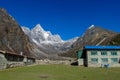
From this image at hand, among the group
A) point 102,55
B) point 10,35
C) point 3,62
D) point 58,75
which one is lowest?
point 58,75

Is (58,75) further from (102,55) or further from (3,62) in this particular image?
(102,55)

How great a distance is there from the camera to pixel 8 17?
585 feet

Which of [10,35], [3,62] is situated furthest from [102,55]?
[10,35]

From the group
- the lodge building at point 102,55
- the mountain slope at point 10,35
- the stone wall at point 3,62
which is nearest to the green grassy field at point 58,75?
the stone wall at point 3,62

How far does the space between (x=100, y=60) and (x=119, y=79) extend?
44994 millimetres

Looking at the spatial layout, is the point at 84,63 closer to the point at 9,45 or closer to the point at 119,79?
the point at 119,79

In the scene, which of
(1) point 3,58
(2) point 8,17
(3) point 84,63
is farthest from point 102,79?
(2) point 8,17

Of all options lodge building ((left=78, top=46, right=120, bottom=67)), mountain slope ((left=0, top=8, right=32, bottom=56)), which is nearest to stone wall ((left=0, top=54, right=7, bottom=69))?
lodge building ((left=78, top=46, right=120, bottom=67))

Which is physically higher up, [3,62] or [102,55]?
[102,55]

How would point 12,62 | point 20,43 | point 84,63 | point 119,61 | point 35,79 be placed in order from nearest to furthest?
point 35,79
point 12,62
point 119,61
point 84,63
point 20,43

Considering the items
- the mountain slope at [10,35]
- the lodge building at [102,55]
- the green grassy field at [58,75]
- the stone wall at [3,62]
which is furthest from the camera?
the mountain slope at [10,35]

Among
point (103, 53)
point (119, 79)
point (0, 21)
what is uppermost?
point (0, 21)

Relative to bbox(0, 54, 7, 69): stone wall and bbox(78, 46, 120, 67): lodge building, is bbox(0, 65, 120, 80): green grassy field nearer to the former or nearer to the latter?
bbox(0, 54, 7, 69): stone wall

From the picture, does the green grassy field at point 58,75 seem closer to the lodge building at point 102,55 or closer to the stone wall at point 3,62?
the stone wall at point 3,62
